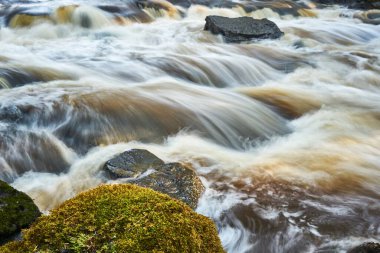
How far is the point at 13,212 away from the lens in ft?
9.64

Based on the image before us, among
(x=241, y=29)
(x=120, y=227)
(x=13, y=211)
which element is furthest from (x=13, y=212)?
(x=241, y=29)

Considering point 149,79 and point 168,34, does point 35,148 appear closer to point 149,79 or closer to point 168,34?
point 149,79

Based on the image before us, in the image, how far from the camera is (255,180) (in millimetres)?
5391

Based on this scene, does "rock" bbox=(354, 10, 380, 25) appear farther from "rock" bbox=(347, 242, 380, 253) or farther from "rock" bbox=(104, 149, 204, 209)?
"rock" bbox=(347, 242, 380, 253)

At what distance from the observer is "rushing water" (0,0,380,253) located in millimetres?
4758

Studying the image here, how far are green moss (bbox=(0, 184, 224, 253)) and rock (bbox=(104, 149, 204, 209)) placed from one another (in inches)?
69.9

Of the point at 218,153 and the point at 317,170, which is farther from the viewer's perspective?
the point at 218,153

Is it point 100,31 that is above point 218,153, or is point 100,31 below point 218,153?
above

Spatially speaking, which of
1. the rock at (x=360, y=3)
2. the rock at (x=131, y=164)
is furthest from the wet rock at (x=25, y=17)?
the rock at (x=360, y=3)

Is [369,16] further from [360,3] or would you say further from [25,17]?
[25,17]

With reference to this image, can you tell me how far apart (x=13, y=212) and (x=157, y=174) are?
208 centimetres

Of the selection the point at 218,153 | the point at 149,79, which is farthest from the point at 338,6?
the point at 218,153

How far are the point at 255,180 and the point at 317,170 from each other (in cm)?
98

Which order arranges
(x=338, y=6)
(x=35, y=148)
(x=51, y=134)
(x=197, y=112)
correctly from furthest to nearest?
(x=338, y=6) < (x=197, y=112) < (x=51, y=134) < (x=35, y=148)
